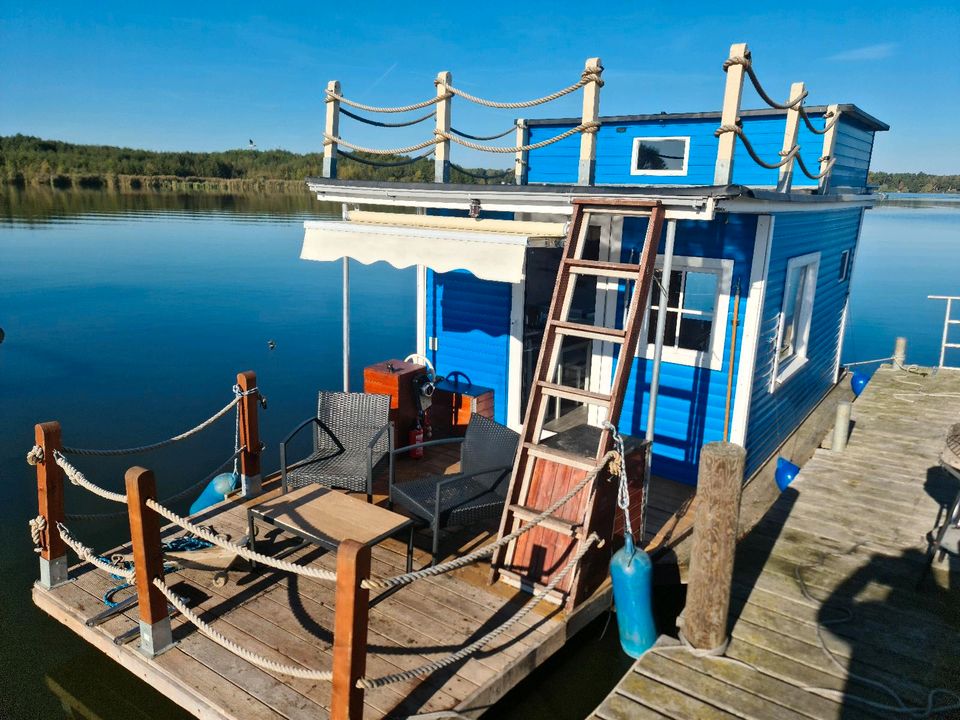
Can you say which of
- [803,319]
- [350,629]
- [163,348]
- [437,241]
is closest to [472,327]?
[437,241]

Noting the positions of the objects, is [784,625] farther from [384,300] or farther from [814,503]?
[384,300]

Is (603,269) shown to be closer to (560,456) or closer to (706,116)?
(560,456)

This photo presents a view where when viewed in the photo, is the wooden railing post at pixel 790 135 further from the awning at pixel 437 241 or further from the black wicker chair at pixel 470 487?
the black wicker chair at pixel 470 487

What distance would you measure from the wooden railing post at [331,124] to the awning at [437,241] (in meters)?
0.65

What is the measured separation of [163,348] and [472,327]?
12.6 meters

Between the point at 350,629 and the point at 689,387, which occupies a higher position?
the point at 689,387

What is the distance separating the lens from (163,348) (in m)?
17.9

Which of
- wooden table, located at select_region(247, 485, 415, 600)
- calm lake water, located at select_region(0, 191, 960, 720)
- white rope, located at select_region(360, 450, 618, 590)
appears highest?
white rope, located at select_region(360, 450, 618, 590)

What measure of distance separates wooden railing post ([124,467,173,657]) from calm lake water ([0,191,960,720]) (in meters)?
1.15

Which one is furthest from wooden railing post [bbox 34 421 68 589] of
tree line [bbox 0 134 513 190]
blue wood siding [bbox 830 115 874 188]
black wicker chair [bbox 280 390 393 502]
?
tree line [bbox 0 134 513 190]

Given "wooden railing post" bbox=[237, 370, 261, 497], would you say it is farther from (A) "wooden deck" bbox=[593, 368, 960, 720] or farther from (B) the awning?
(A) "wooden deck" bbox=[593, 368, 960, 720]

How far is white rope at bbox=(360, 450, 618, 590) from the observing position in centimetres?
346

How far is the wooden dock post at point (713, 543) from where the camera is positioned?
412 centimetres

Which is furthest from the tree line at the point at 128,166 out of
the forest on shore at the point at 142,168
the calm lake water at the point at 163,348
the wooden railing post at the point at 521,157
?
the wooden railing post at the point at 521,157
